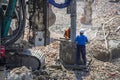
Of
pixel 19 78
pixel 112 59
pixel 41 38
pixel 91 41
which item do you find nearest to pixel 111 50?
pixel 112 59

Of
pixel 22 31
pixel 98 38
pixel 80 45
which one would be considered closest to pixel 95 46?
pixel 98 38

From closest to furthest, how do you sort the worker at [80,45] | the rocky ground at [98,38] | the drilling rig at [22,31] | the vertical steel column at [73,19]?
the drilling rig at [22,31]
the rocky ground at [98,38]
the vertical steel column at [73,19]
the worker at [80,45]

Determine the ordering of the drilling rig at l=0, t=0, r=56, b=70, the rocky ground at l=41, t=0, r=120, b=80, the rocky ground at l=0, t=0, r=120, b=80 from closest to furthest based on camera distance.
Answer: the drilling rig at l=0, t=0, r=56, b=70
the rocky ground at l=0, t=0, r=120, b=80
the rocky ground at l=41, t=0, r=120, b=80

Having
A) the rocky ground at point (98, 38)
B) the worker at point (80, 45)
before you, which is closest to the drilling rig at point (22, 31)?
the rocky ground at point (98, 38)

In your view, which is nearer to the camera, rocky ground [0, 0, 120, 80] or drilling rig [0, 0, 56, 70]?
drilling rig [0, 0, 56, 70]

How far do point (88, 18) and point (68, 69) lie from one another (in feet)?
30.6

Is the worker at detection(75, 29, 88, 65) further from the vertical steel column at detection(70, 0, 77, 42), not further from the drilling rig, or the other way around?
the drilling rig

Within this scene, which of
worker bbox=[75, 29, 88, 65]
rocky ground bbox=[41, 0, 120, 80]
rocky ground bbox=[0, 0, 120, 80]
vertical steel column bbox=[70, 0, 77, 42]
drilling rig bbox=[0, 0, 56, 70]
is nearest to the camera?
drilling rig bbox=[0, 0, 56, 70]

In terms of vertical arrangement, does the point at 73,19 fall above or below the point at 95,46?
above

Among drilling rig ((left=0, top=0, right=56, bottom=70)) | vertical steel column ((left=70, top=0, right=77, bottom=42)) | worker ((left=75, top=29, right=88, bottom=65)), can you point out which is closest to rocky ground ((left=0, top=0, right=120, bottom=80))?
worker ((left=75, top=29, right=88, bottom=65))

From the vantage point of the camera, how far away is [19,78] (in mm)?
10203

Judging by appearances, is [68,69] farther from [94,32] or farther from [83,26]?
[83,26]

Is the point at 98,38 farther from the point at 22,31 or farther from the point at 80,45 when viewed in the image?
the point at 22,31

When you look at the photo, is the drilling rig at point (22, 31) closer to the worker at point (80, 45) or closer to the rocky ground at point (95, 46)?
the rocky ground at point (95, 46)
